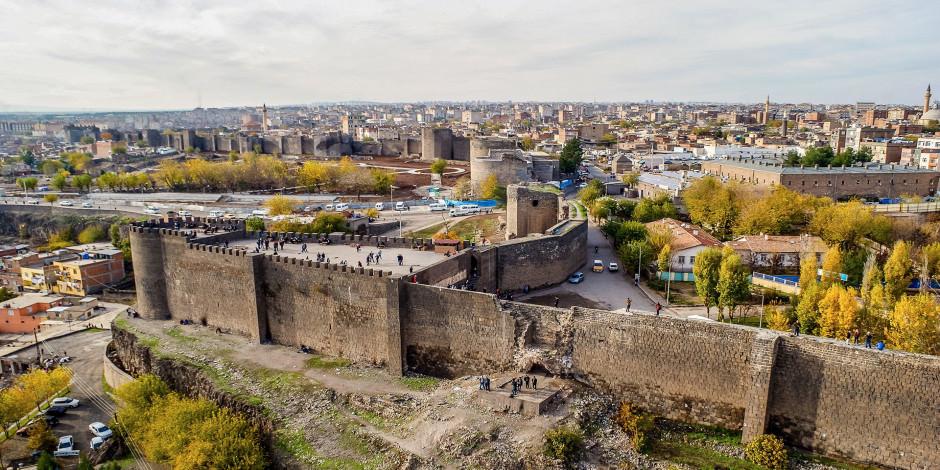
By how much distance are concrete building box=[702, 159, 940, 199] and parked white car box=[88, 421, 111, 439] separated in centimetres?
3924

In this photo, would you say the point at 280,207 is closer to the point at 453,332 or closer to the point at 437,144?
the point at 453,332

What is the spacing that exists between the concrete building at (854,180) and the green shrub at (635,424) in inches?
1210

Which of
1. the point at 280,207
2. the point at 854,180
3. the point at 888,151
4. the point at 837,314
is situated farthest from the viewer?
the point at 888,151

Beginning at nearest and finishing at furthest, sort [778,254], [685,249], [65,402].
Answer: [65,402], [685,249], [778,254]

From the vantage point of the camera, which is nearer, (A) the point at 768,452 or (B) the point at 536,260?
(A) the point at 768,452

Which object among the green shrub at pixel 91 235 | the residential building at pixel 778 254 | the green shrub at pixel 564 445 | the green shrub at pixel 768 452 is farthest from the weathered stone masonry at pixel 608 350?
the green shrub at pixel 91 235

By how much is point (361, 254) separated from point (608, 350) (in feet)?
36.8

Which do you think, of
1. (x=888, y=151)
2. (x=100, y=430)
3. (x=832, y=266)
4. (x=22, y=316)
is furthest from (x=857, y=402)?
(x=888, y=151)

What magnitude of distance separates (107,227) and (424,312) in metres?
45.8

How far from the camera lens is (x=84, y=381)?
26953 millimetres

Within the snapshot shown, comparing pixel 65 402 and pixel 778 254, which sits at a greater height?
pixel 778 254

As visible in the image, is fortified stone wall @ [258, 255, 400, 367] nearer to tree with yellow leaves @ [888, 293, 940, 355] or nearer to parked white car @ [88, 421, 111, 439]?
parked white car @ [88, 421, 111, 439]

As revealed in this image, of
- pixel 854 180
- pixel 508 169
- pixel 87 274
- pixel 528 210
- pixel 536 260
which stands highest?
pixel 508 169

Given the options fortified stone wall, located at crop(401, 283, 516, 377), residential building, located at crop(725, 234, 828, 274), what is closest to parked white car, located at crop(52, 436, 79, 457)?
fortified stone wall, located at crop(401, 283, 516, 377)
